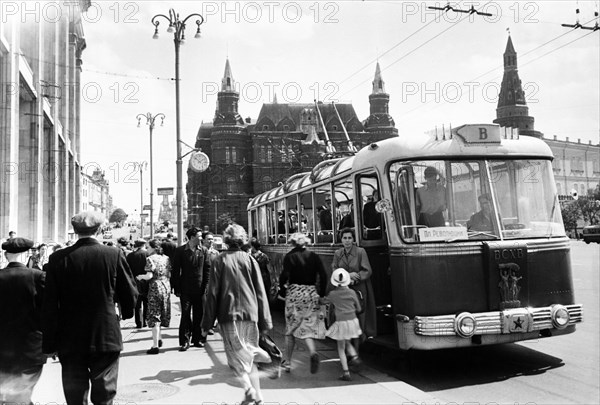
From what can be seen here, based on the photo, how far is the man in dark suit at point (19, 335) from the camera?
4.81m

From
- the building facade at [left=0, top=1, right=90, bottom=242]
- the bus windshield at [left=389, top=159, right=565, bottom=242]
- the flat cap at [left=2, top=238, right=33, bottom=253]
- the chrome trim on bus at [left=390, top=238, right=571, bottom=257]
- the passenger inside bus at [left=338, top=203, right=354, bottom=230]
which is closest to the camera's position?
the flat cap at [left=2, top=238, right=33, bottom=253]

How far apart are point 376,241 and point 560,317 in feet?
8.63

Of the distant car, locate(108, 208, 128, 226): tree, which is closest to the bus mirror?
the distant car

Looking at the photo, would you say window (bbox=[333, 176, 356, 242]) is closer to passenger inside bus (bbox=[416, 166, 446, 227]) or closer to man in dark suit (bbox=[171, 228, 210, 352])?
passenger inside bus (bbox=[416, 166, 446, 227])

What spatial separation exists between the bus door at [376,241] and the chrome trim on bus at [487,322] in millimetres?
741

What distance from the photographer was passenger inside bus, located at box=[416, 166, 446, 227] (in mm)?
7559

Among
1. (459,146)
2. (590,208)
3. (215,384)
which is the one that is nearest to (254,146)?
(590,208)

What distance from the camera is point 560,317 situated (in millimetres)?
7477

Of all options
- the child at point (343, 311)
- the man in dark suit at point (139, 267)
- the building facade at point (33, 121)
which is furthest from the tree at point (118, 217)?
the child at point (343, 311)

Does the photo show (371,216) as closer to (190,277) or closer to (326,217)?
(326,217)

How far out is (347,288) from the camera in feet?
24.2

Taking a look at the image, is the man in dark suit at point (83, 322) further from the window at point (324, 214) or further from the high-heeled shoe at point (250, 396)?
the window at point (324, 214)

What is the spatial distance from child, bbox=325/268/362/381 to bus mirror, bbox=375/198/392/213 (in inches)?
41.4

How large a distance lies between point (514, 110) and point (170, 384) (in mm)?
110983
